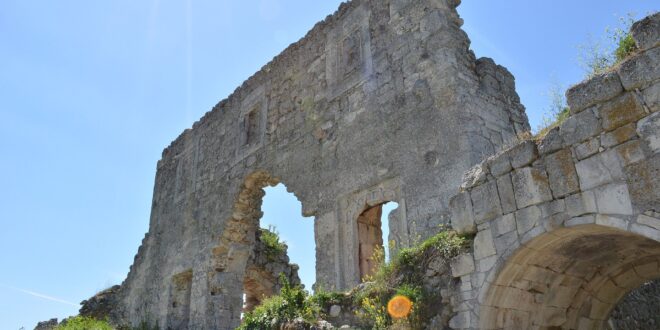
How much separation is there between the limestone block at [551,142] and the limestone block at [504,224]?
60 cm

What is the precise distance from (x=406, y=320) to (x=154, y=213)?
10553 mm

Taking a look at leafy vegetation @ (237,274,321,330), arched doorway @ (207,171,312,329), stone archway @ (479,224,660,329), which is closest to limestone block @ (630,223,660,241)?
stone archway @ (479,224,660,329)

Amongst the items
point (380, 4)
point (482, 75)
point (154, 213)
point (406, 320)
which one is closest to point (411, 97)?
point (482, 75)

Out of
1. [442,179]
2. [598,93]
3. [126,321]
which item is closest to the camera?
[598,93]

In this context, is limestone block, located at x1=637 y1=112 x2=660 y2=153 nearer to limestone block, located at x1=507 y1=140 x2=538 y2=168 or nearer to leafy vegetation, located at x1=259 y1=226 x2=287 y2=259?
limestone block, located at x1=507 y1=140 x2=538 y2=168

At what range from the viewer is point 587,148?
4277 millimetres

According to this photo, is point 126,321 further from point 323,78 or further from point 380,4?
point 380,4

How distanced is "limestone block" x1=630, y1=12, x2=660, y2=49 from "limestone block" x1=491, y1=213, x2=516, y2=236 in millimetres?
1645

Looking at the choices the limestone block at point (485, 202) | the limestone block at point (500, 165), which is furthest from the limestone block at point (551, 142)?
the limestone block at point (485, 202)

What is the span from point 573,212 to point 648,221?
53 cm

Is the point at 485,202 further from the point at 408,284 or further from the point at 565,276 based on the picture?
the point at 408,284

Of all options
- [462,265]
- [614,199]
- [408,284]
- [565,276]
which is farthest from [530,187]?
[408,284]

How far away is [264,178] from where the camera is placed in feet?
36.7

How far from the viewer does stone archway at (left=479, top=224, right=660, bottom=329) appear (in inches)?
180
